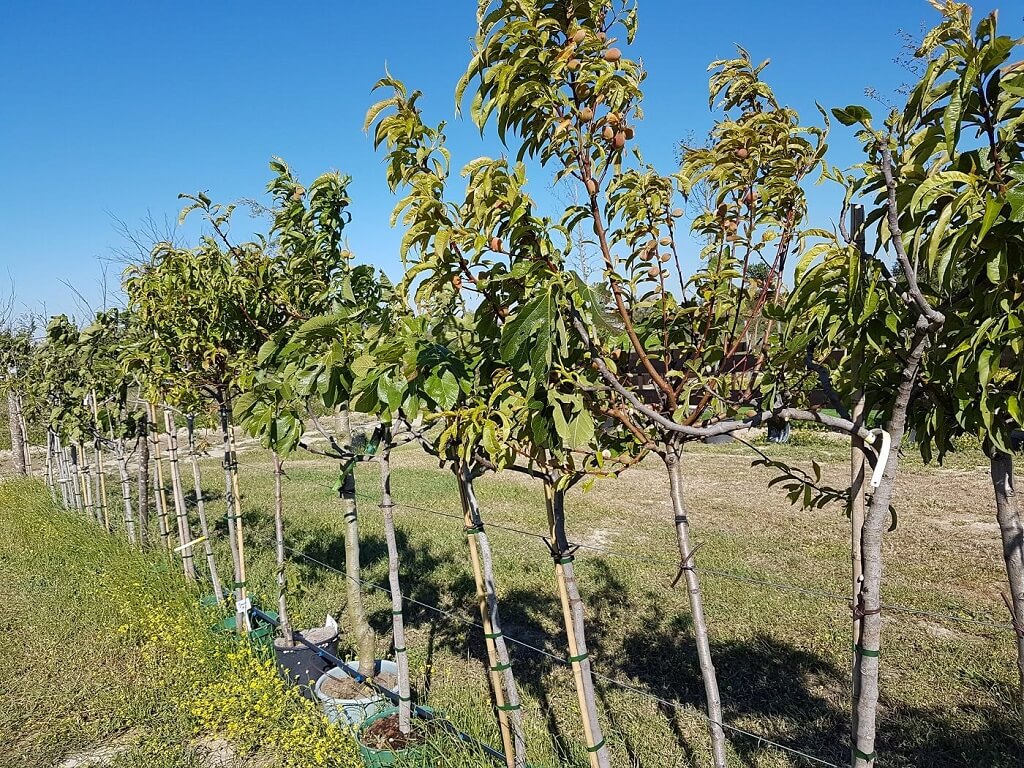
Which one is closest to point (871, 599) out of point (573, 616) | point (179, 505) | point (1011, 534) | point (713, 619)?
point (1011, 534)

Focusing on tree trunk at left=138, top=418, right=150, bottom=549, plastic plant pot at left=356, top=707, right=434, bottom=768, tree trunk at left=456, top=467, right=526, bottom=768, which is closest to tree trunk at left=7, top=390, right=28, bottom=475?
tree trunk at left=138, top=418, right=150, bottom=549

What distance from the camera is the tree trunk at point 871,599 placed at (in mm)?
1603

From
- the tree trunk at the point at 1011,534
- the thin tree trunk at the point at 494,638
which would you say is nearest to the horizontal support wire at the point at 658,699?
the thin tree trunk at the point at 494,638

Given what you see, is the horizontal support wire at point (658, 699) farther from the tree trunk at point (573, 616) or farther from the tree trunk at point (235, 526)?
the tree trunk at point (235, 526)

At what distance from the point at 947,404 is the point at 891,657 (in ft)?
11.6

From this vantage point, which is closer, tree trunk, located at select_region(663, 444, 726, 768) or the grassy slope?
tree trunk, located at select_region(663, 444, 726, 768)

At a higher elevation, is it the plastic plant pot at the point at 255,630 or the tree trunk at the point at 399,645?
the tree trunk at the point at 399,645

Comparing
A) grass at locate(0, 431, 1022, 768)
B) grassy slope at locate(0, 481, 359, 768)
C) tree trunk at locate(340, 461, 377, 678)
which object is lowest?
grass at locate(0, 431, 1022, 768)

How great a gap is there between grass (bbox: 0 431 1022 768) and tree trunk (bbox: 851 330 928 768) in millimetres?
1707

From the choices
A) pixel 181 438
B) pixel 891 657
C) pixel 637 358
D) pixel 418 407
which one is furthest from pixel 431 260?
pixel 181 438

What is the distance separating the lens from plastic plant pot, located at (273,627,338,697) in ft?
13.6

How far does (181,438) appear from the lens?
20062 millimetres

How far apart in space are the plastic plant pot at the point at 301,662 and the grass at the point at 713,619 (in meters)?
0.51

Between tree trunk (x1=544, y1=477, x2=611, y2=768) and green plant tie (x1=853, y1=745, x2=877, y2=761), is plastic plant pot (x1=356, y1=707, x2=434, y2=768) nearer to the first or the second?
tree trunk (x1=544, y1=477, x2=611, y2=768)
